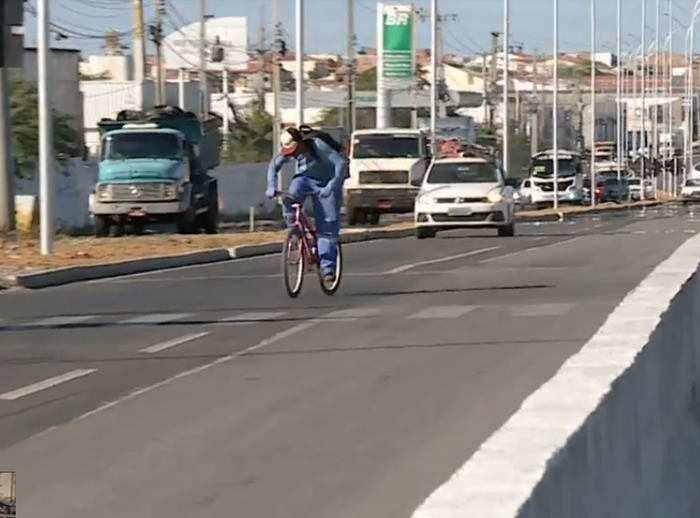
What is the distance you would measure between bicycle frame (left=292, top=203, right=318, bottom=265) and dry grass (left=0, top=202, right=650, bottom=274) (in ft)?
20.1

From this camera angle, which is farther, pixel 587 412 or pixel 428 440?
pixel 428 440

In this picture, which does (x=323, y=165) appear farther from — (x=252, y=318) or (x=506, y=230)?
(x=506, y=230)

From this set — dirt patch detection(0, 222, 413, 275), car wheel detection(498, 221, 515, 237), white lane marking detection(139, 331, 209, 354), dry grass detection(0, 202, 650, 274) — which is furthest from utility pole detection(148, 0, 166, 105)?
white lane marking detection(139, 331, 209, 354)

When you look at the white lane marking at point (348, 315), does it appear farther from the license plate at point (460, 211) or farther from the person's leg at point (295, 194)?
the license plate at point (460, 211)

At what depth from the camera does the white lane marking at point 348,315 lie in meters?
15.8

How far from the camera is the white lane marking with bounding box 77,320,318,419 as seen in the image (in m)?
10.6

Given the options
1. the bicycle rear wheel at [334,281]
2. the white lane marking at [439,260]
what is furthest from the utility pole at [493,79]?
the bicycle rear wheel at [334,281]

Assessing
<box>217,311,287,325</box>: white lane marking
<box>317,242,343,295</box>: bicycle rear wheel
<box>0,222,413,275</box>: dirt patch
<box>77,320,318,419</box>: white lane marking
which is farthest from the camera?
<box>0,222,413,275</box>: dirt patch

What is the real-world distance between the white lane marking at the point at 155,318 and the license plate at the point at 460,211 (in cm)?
2002

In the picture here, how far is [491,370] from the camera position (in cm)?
1205

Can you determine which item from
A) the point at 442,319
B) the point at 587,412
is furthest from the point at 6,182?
the point at 587,412

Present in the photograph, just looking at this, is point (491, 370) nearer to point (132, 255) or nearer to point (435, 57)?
point (132, 255)

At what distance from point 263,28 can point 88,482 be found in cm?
8305

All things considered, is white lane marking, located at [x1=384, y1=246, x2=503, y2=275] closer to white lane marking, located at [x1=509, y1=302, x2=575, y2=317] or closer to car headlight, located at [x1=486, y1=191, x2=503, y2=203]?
white lane marking, located at [x1=509, y1=302, x2=575, y2=317]
